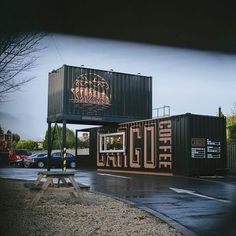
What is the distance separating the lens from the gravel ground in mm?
4363

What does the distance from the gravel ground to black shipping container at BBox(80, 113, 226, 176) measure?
9.81 metres

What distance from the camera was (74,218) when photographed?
5.92 metres

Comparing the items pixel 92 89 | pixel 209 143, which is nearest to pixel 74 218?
pixel 92 89

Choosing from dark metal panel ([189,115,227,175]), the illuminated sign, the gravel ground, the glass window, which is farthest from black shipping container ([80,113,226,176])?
the gravel ground

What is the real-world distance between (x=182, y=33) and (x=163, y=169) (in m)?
17.4

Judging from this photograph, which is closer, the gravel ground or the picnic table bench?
the gravel ground

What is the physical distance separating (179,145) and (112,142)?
5904 mm

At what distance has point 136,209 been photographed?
7.13 m

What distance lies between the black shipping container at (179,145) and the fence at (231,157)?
3.08ft

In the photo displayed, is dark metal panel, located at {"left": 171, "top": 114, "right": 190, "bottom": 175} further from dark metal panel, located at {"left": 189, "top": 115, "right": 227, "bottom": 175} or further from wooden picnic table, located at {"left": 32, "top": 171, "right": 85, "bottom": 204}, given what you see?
wooden picnic table, located at {"left": 32, "top": 171, "right": 85, "bottom": 204}

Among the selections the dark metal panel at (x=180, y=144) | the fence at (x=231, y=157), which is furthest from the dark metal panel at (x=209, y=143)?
the fence at (x=231, y=157)

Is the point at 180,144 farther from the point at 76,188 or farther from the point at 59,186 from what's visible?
the point at 76,188

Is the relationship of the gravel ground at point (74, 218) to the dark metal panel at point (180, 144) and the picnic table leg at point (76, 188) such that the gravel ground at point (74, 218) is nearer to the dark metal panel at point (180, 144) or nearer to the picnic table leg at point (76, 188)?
the picnic table leg at point (76, 188)

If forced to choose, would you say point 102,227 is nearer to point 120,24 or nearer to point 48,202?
point 48,202
